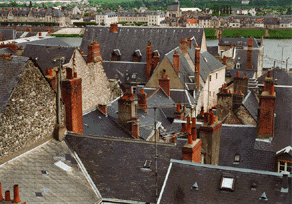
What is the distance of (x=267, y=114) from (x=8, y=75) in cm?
1087

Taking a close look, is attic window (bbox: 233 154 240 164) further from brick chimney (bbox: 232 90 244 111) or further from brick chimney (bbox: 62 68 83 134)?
brick chimney (bbox: 62 68 83 134)

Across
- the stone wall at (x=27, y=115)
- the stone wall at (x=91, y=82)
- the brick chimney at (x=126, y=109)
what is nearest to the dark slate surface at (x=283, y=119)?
the brick chimney at (x=126, y=109)

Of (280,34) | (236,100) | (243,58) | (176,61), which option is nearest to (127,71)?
(176,61)

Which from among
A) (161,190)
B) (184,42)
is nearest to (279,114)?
(161,190)

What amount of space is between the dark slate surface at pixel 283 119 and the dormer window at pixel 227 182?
20.4ft

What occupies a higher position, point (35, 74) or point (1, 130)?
point (35, 74)

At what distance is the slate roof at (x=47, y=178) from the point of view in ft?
35.5

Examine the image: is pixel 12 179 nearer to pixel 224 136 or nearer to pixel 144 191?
pixel 144 191

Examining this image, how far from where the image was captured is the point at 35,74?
13219 mm

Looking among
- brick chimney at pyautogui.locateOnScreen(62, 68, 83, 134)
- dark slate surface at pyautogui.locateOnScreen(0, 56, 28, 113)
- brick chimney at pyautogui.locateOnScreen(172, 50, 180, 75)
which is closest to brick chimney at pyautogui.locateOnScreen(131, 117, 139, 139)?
brick chimney at pyautogui.locateOnScreen(62, 68, 83, 134)

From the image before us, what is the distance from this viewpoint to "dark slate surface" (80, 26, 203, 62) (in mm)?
49812

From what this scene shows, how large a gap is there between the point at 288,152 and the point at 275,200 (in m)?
5.75

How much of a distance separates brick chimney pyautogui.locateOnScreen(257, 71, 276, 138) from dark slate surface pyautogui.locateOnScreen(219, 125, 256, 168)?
71 centimetres

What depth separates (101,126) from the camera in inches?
825
